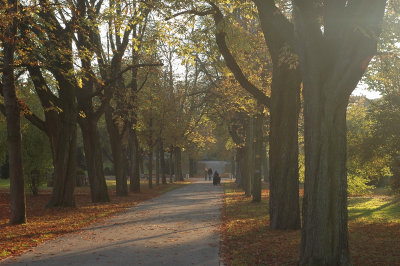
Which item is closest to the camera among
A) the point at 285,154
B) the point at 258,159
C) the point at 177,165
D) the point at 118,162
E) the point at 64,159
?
the point at 285,154

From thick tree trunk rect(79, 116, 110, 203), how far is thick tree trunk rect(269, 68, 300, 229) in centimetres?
1128

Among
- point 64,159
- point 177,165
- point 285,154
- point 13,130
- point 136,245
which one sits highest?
point 13,130

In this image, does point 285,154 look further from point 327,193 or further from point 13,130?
point 13,130

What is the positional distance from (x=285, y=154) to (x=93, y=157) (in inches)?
468

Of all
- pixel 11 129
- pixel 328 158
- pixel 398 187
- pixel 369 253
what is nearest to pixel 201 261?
pixel 328 158

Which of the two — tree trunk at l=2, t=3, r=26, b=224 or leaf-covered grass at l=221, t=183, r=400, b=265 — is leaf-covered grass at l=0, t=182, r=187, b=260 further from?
leaf-covered grass at l=221, t=183, r=400, b=265

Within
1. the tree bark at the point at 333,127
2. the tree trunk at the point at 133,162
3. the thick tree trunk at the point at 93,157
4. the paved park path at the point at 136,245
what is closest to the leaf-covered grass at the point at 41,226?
the paved park path at the point at 136,245

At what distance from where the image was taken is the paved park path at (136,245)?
24.4 feet

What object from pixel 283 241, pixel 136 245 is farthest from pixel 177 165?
pixel 136 245

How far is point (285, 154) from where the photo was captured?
37.0 feet

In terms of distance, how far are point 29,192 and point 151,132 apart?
12397 mm

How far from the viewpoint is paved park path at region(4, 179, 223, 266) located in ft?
24.4

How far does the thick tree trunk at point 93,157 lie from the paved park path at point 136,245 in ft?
24.4

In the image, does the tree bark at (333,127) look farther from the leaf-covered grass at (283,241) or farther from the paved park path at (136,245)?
the paved park path at (136,245)
